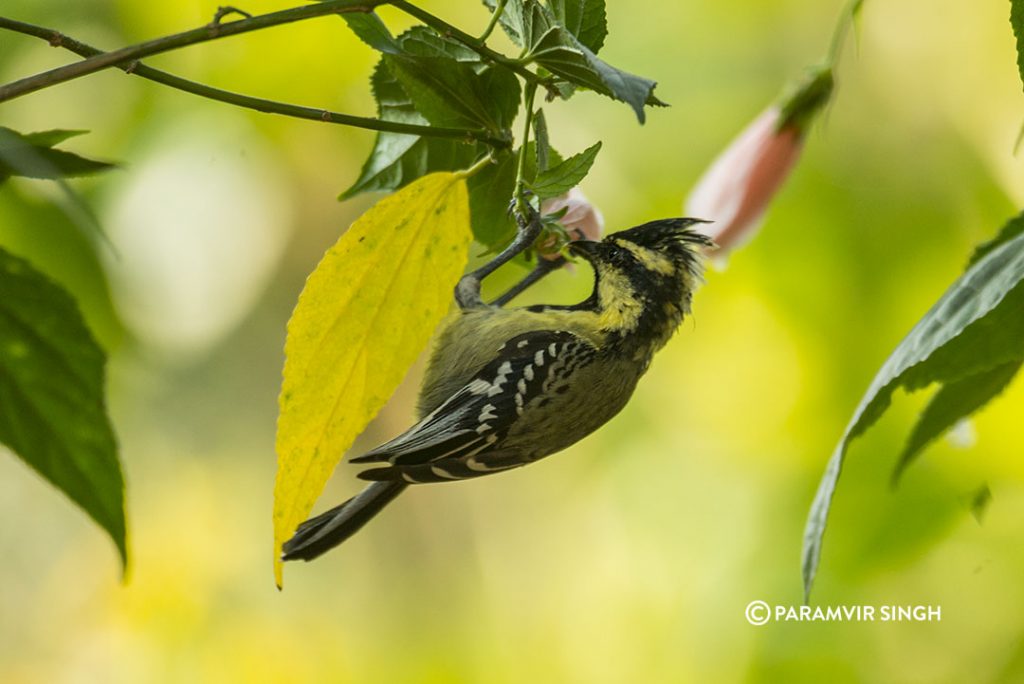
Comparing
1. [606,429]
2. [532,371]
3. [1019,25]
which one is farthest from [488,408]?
[606,429]

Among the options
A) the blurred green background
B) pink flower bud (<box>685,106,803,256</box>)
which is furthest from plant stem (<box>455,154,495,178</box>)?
the blurred green background

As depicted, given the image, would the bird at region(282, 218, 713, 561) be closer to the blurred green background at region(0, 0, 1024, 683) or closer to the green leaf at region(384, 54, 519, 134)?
the green leaf at region(384, 54, 519, 134)

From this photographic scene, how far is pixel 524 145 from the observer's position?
1.13ft

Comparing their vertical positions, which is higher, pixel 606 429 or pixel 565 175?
pixel 565 175

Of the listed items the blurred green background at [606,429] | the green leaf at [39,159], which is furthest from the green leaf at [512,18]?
the blurred green background at [606,429]

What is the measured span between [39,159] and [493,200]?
149 mm

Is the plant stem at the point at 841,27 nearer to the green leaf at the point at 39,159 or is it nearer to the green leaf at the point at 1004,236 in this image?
the green leaf at the point at 1004,236

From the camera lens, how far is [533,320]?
20.6 inches

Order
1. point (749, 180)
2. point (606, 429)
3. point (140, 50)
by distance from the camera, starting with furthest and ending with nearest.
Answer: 1. point (606, 429)
2. point (749, 180)
3. point (140, 50)

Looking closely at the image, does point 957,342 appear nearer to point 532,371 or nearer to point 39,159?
point 532,371

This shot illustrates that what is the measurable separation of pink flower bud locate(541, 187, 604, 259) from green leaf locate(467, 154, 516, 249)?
18 mm

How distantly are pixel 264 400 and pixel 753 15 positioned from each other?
2.70ft

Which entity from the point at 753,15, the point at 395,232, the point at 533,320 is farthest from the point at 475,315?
the point at 753,15

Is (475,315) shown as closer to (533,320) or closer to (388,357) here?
(533,320)
